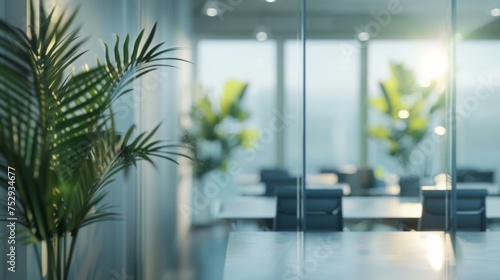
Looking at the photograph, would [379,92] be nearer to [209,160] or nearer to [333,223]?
[333,223]

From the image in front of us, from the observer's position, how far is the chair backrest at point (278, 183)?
498 cm

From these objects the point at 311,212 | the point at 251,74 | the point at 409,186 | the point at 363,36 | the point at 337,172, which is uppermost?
the point at 363,36

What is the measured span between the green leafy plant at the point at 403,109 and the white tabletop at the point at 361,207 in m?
0.35

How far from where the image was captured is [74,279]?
4465 mm

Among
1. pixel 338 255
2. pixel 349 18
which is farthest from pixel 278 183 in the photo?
pixel 349 18

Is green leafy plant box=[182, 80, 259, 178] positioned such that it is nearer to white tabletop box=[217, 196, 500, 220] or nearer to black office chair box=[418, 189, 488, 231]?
white tabletop box=[217, 196, 500, 220]

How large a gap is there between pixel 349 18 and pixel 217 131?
3.99ft

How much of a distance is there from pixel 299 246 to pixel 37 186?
7.82 ft

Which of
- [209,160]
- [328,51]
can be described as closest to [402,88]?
[328,51]

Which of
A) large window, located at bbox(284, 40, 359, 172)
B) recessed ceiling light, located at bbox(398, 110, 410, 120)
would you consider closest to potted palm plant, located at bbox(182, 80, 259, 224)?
large window, located at bbox(284, 40, 359, 172)

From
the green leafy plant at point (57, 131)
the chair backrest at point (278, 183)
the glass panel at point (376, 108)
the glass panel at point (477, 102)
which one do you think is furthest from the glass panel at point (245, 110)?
the green leafy plant at point (57, 131)

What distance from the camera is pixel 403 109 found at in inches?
201

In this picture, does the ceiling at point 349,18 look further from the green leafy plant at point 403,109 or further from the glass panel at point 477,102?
the green leafy plant at point 403,109

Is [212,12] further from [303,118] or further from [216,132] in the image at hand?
[303,118]
